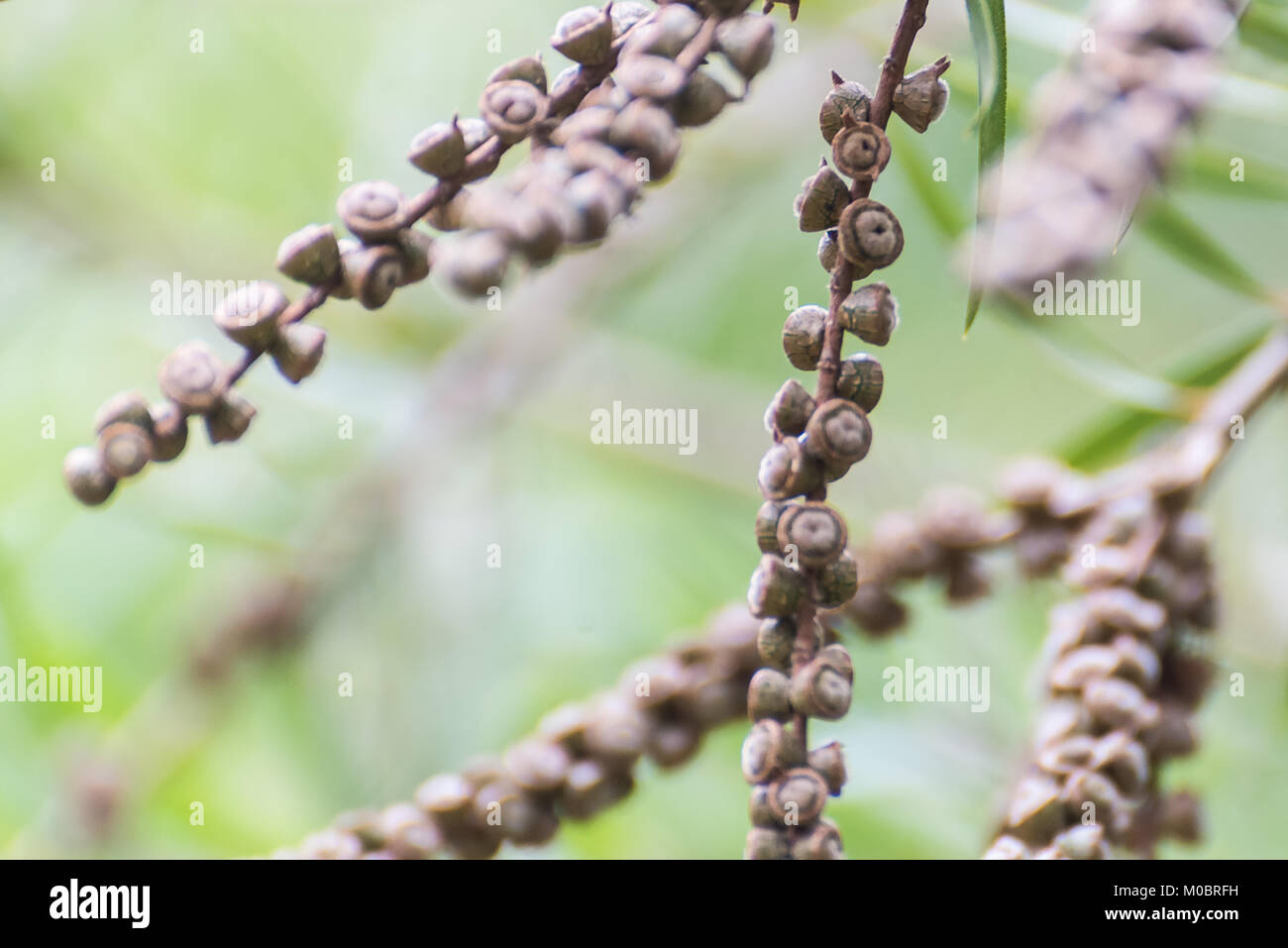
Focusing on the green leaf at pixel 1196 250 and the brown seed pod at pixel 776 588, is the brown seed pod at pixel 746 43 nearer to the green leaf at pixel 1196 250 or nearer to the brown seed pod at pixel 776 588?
the brown seed pod at pixel 776 588

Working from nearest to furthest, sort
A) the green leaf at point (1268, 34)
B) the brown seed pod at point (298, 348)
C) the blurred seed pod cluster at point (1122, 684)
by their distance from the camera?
the brown seed pod at point (298, 348) → the blurred seed pod cluster at point (1122, 684) → the green leaf at point (1268, 34)

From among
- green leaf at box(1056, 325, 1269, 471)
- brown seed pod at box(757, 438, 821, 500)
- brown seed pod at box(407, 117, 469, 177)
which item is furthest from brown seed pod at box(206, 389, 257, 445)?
green leaf at box(1056, 325, 1269, 471)

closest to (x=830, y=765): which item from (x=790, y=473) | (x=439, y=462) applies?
(x=790, y=473)

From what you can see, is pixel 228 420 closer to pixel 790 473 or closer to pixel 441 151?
pixel 441 151

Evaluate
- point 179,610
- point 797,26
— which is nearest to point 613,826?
point 179,610

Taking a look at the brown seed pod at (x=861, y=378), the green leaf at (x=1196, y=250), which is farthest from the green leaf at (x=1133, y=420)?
the brown seed pod at (x=861, y=378)
